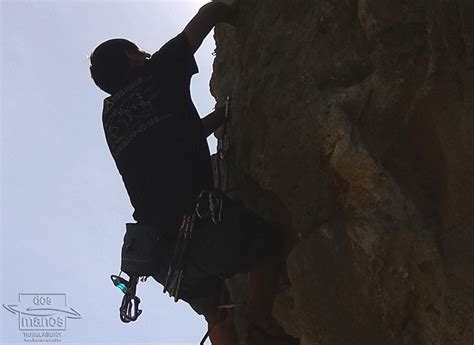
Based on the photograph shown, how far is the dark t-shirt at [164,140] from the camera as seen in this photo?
5676 mm

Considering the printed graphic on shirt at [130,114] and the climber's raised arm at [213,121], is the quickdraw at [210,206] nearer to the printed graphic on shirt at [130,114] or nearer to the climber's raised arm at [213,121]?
the printed graphic on shirt at [130,114]

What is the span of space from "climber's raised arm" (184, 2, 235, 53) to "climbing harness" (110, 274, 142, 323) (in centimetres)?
193

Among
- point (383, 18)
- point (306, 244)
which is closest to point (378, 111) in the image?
point (383, 18)

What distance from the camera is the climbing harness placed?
19.6 feet

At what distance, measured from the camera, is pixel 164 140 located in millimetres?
5711

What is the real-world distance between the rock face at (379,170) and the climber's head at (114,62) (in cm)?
117

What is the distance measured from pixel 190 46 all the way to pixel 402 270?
2.38m

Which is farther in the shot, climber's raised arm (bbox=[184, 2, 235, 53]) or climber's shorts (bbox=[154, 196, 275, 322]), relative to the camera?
climber's raised arm (bbox=[184, 2, 235, 53])

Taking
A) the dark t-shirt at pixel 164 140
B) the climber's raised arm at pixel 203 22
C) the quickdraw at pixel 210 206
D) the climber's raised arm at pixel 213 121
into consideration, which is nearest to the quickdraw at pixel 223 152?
the climber's raised arm at pixel 213 121

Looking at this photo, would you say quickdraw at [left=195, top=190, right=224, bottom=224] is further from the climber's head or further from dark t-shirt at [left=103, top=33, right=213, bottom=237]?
the climber's head

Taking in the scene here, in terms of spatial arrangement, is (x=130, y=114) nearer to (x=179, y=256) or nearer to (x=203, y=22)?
(x=203, y=22)

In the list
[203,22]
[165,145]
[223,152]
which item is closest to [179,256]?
[165,145]

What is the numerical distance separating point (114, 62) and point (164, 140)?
2.46ft

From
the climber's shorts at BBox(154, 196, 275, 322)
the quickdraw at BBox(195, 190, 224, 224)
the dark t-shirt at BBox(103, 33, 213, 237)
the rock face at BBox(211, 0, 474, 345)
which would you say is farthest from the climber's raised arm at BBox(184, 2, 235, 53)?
the climber's shorts at BBox(154, 196, 275, 322)
